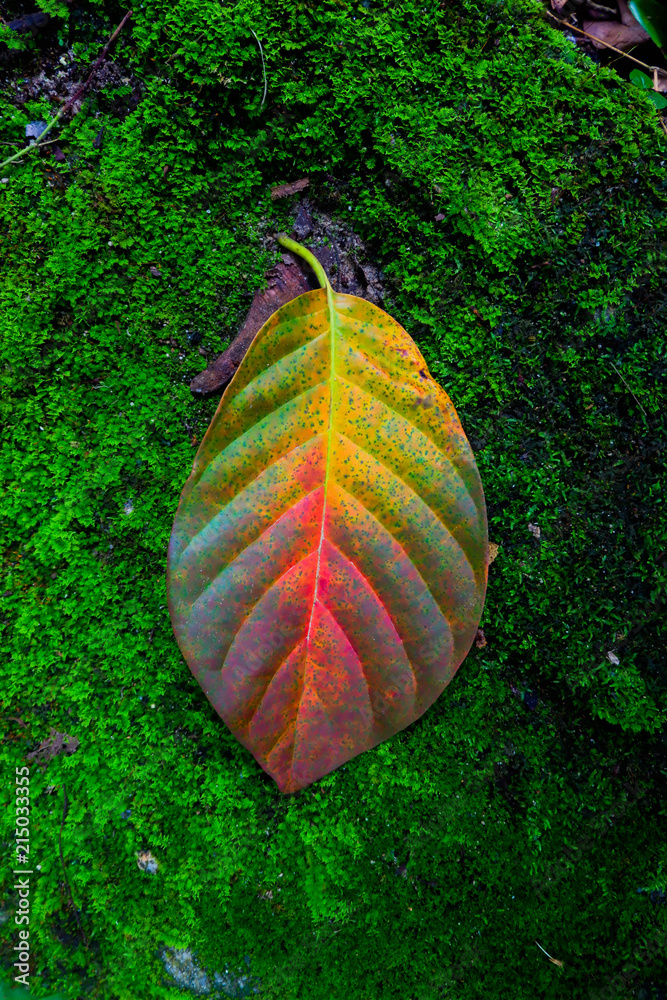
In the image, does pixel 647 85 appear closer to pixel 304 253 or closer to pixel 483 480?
pixel 304 253

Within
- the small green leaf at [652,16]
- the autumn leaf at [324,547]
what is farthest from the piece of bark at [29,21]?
the small green leaf at [652,16]

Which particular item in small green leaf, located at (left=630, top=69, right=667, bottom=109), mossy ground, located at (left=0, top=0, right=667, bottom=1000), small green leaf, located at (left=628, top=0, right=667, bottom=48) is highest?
small green leaf, located at (left=628, top=0, right=667, bottom=48)

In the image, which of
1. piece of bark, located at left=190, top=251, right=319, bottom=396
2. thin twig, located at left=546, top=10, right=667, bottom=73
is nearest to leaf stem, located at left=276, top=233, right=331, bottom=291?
piece of bark, located at left=190, top=251, right=319, bottom=396

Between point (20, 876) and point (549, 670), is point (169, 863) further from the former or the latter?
point (549, 670)

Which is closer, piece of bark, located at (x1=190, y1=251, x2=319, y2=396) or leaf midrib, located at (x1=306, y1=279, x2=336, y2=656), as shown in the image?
leaf midrib, located at (x1=306, y1=279, x2=336, y2=656)

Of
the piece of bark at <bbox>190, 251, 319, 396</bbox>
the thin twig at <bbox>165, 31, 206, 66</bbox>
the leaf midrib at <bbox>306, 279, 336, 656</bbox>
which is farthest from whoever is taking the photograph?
the piece of bark at <bbox>190, 251, 319, 396</bbox>

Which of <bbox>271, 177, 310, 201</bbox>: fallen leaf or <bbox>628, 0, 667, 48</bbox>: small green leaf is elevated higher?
<bbox>628, 0, 667, 48</bbox>: small green leaf

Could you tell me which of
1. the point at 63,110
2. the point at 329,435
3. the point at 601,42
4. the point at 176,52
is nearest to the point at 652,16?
the point at 601,42

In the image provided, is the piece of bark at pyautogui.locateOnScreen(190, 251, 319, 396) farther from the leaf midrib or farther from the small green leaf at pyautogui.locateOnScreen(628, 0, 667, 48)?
the small green leaf at pyautogui.locateOnScreen(628, 0, 667, 48)
